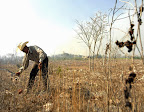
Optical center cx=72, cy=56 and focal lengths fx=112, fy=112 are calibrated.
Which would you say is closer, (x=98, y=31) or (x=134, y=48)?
(x=134, y=48)

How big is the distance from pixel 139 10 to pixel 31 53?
3.03 m

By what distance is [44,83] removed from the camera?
315 centimetres

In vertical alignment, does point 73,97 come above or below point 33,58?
below

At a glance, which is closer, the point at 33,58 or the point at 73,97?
the point at 73,97

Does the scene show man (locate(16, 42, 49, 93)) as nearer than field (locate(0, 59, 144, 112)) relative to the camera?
No

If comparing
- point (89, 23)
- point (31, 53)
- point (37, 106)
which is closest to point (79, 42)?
point (89, 23)

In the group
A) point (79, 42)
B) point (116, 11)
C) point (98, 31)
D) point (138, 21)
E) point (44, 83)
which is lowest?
point (44, 83)

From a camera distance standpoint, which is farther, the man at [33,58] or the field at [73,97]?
the man at [33,58]

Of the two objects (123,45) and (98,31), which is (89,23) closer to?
(98,31)

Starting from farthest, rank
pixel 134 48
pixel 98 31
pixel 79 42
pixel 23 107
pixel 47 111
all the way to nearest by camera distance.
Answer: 1. pixel 79 42
2. pixel 98 31
3. pixel 23 107
4. pixel 47 111
5. pixel 134 48

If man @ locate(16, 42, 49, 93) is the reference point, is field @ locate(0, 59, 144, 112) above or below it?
below

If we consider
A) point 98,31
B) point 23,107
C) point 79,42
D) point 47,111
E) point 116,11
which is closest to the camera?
point 116,11

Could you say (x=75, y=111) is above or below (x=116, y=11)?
below

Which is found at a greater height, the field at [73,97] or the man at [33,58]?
the man at [33,58]
